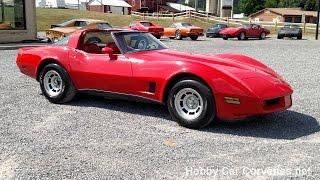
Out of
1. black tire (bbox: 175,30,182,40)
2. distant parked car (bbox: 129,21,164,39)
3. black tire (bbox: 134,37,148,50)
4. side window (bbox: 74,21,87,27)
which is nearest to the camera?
black tire (bbox: 134,37,148,50)

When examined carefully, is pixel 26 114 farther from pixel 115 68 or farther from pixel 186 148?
pixel 186 148

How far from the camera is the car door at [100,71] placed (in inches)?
257

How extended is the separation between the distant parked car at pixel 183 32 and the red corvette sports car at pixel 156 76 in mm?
23525

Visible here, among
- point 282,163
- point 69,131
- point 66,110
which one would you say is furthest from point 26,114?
point 282,163

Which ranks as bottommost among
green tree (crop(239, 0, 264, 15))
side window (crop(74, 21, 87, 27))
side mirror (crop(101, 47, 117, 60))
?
side mirror (crop(101, 47, 117, 60))

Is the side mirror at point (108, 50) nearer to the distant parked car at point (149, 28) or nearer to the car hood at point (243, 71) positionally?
the car hood at point (243, 71)

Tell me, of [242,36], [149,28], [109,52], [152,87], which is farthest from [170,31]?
[152,87]

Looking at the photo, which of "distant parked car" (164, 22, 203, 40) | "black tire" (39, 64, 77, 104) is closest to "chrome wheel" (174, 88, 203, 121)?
"black tire" (39, 64, 77, 104)

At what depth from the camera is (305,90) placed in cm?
884

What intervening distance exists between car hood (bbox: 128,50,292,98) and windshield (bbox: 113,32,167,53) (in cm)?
26

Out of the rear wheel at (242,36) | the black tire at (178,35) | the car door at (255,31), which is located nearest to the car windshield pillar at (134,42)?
the black tire at (178,35)

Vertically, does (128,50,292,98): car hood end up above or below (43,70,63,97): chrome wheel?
above

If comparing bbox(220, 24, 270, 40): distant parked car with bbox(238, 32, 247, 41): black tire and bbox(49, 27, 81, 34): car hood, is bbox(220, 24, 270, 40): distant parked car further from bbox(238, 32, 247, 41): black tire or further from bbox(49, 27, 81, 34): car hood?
bbox(49, 27, 81, 34): car hood

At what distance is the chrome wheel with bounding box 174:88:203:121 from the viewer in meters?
5.82
